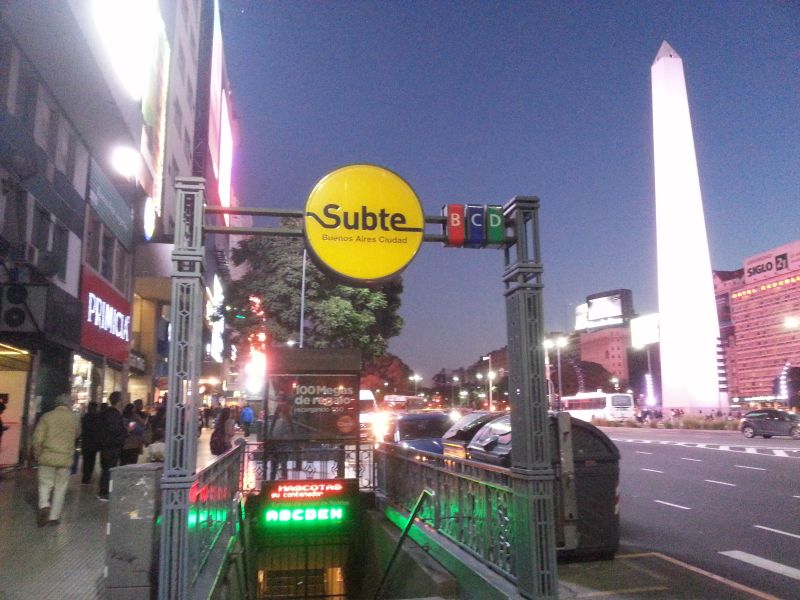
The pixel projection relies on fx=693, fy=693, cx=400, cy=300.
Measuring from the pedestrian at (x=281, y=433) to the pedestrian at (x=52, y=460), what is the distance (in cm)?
403

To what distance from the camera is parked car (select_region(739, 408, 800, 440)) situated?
32.3m

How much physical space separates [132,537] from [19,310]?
359 inches

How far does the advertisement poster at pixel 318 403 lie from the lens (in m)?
13.0

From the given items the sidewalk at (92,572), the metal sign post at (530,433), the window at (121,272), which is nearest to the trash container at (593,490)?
the sidewalk at (92,572)

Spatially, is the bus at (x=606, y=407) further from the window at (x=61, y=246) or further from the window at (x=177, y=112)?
the window at (x=61, y=246)

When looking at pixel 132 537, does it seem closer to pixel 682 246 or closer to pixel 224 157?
pixel 682 246

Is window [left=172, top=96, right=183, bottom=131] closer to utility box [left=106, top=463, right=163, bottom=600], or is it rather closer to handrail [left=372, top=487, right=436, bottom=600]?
handrail [left=372, top=487, right=436, bottom=600]

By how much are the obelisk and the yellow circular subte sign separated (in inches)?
1840

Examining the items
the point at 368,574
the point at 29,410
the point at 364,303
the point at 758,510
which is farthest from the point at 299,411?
the point at 364,303

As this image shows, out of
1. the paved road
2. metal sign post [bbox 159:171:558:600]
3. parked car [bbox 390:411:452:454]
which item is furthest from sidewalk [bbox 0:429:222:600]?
parked car [bbox 390:411:452:454]

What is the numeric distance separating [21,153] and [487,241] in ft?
38.0

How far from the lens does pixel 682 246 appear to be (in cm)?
4894

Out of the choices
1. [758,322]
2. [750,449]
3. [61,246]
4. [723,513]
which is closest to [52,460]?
[61,246]

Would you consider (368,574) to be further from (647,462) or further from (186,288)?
(647,462)
